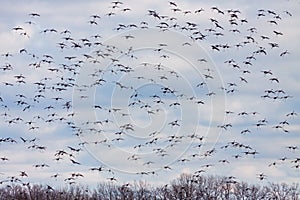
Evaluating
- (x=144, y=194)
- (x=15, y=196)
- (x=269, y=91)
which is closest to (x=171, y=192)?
(x=144, y=194)

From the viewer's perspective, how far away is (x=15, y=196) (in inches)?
5891

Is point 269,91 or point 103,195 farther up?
point 103,195

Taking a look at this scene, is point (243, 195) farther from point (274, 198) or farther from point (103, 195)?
point (103, 195)

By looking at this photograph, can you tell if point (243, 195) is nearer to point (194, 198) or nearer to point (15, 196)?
point (194, 198)

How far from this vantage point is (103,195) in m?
170

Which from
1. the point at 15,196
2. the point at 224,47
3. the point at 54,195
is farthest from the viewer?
the point at 54,195

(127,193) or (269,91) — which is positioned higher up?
(127,193)

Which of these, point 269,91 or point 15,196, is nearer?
point 269,91

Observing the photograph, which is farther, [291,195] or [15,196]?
[291,195]

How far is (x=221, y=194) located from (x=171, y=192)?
10.6m

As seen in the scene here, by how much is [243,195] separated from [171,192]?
553 inches

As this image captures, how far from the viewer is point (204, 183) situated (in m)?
164

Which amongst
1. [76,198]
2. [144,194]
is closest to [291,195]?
[144,194]

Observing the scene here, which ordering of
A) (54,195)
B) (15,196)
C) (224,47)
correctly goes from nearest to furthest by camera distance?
(224,47) < (15,196) < (54,195)
